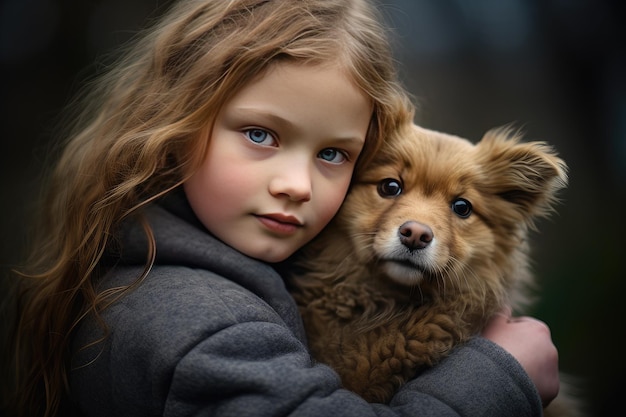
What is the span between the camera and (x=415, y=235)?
5.93 feet

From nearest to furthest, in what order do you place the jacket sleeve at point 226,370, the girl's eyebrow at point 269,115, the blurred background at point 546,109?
the jacket sleeve at point 226,370 < the girl's eyebrow at point 269,115 < the blurred background at point 546,109

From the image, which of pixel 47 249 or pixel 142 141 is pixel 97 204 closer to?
pixel 142 141

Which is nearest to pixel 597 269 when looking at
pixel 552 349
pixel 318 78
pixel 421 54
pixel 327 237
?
pixel 421 54

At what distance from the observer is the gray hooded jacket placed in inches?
51.7

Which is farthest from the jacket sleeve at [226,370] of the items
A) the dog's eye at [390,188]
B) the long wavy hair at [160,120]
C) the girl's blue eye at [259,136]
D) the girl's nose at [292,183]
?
the dog's eye at [390,188]

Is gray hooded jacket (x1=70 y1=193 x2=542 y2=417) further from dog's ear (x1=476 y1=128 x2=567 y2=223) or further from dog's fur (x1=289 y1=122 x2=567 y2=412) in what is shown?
dog's ear (x1=476 y1=128 x2=567 y2=223)

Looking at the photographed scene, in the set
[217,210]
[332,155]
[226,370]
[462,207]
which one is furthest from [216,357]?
[462,207]

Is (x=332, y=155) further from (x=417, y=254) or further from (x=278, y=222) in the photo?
(x=417, y=254)

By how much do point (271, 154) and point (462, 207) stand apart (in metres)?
0.73

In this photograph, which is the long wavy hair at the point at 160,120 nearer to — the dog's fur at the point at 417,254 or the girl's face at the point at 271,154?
the girl's face at the point at 271,154

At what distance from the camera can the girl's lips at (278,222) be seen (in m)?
1.74

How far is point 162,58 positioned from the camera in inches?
72.5

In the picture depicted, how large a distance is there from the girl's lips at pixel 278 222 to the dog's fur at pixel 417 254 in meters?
0.31

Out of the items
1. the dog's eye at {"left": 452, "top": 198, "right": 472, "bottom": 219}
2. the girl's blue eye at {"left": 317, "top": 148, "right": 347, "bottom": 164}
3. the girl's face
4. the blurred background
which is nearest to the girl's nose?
the girl's face
